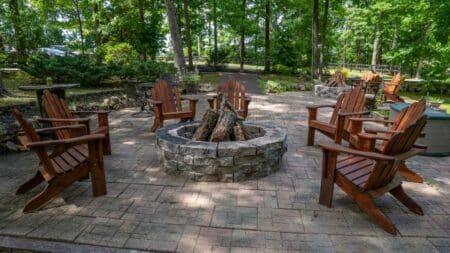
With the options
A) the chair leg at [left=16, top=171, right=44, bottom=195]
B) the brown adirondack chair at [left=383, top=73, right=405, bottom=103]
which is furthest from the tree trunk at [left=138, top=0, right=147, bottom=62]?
the chair leg at [left=16, top=171, right=44, bottom=195]

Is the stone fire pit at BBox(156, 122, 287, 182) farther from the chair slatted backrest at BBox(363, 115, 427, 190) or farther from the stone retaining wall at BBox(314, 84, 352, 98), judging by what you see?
the stone retaining wall at BBox(314, 84, 352, 98)

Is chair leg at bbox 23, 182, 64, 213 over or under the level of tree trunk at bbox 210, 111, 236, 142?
under

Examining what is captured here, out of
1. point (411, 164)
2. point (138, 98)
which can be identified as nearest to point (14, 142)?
point (138, 98)

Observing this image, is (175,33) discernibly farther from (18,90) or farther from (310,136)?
(310,136)

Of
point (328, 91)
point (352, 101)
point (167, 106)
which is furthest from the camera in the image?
point (328, 91)

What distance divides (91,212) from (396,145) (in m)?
2.34

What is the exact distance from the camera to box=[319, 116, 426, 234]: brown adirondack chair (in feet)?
6.57

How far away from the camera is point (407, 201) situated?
2.37 metres

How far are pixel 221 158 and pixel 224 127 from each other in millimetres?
503

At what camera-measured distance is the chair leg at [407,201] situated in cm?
235

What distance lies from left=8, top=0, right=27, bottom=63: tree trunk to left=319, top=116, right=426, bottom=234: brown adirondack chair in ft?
32.9

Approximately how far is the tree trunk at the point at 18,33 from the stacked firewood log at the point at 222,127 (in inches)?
332

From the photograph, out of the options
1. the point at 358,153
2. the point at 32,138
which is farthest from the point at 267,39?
the point at 32,138

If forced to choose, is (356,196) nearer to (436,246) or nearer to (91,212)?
(436,246)
